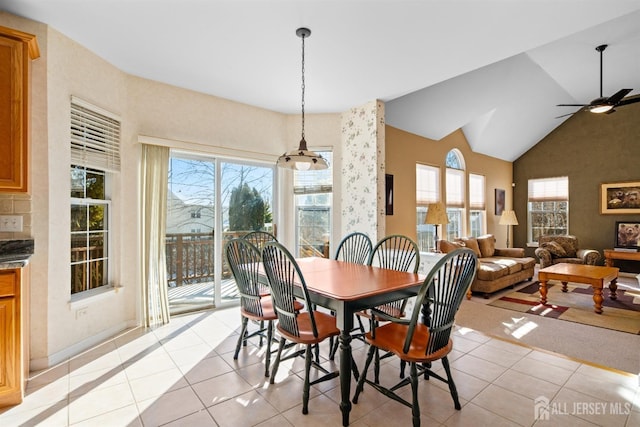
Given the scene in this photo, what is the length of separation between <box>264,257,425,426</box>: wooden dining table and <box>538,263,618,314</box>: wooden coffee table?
3.03m

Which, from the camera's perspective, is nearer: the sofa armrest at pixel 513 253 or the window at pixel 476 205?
the sofa armrest at pixel 513 253

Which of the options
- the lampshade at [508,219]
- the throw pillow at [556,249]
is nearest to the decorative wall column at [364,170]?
the throw pillow at [556,249]

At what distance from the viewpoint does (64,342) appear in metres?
2.76

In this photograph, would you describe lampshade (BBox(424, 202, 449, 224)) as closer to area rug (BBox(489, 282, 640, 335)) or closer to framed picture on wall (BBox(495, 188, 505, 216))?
area rug (BBox(489, 282, 640, 335))

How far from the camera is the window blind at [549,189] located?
7.59 m

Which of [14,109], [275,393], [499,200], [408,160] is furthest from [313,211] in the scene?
[499,200]

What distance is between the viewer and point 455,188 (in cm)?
681

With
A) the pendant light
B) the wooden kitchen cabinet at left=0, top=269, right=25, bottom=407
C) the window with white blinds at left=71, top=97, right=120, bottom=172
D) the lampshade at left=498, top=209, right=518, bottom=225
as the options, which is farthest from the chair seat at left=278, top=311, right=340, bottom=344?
the lampshade at left=498, top=209, right=518, bottom=225

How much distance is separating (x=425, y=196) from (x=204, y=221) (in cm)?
403

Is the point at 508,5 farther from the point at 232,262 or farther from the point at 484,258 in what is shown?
the point at 484,258

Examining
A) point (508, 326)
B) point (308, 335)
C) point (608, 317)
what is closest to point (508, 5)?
point (308, 335)

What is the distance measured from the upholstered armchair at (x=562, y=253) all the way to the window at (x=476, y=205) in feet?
4.28

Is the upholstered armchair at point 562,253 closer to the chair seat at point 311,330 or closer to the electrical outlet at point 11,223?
the chair seat at point 311,330

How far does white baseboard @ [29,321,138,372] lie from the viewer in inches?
101
